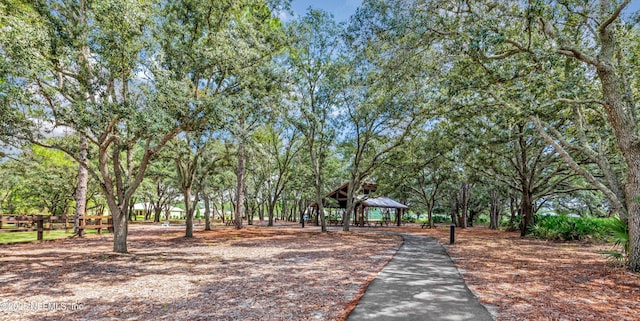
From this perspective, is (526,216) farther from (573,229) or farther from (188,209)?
(188,209)

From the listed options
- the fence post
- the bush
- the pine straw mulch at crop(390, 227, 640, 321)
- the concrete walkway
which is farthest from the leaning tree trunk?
the fence post

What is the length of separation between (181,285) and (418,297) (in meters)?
4.40

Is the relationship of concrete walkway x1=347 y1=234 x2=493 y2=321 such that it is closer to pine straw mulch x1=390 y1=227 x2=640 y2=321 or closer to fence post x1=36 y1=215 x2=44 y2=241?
pine straw mulch x1=390 y1=227 x2=640 y2=321

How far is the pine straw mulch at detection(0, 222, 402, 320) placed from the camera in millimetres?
4477

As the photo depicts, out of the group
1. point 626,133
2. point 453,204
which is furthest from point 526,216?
point 453,204

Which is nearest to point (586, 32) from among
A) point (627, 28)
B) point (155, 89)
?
point (627, 28)

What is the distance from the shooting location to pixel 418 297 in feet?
16.8

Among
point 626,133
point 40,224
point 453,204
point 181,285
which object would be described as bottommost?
point 453,204

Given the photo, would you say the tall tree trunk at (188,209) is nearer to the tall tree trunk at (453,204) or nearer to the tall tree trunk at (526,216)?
the tall tree trunk at (526,216)

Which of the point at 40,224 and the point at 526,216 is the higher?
the point at 40,224

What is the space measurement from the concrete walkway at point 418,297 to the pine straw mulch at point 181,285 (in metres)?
0.33

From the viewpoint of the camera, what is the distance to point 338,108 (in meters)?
19.7

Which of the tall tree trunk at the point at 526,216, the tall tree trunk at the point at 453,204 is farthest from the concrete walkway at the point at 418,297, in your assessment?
the tall tree trunk at the point at 453,204

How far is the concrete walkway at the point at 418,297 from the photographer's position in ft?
14.1
